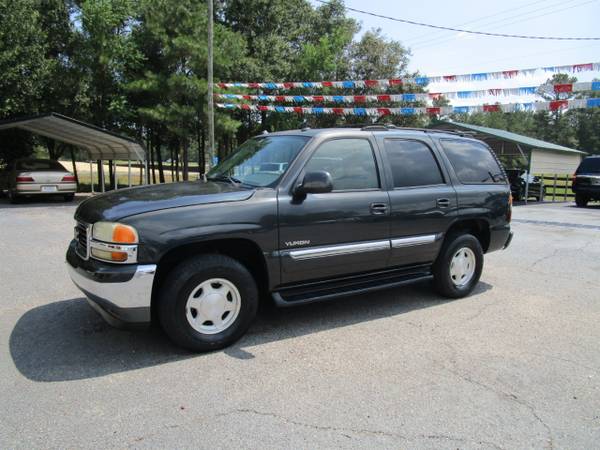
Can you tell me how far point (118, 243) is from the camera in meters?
3.38

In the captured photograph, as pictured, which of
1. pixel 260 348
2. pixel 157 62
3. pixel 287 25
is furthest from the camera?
pixel 287 25

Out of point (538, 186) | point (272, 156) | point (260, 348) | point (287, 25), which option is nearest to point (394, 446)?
point (260, 348)

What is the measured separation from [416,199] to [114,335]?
3.14m

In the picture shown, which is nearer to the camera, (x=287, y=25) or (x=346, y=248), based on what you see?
(x=346, y=248)

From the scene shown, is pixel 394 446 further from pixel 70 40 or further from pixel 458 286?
pixel 70 40

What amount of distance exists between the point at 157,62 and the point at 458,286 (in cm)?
2067

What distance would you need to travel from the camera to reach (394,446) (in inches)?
102

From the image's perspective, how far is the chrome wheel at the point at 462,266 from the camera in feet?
17.3

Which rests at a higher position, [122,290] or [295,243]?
[295,243]

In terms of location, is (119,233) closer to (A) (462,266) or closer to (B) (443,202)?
(B) (443,202)

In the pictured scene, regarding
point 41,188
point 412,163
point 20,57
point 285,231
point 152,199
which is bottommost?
point 41,188

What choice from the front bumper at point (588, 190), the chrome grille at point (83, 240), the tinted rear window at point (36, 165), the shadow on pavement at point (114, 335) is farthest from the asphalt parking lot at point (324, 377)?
the front bumper at point (588, 190)

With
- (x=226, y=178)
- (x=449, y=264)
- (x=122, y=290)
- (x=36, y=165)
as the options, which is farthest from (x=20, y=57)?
(x=449, y=264)

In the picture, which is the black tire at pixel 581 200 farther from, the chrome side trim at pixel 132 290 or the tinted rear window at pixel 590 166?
the chrome side trim at pixel 132 290
